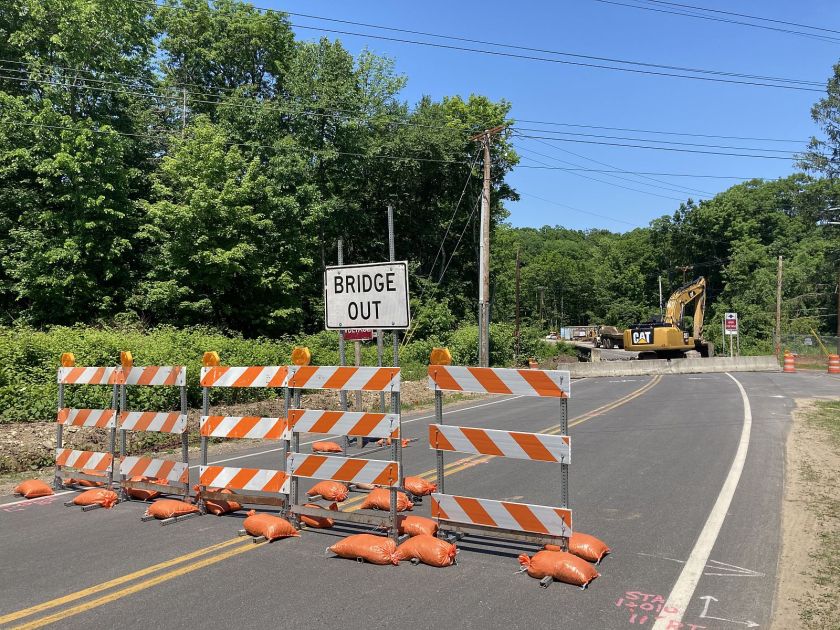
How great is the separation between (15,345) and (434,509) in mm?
12250

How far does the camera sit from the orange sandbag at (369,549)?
210 inches

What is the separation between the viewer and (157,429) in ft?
24.6

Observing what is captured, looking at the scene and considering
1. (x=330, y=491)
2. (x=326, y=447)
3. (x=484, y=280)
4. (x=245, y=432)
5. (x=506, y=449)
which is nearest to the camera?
(x=506, y=449)

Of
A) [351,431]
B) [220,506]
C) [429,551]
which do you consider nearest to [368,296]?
[351,431]

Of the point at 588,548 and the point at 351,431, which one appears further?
the point at 351,431

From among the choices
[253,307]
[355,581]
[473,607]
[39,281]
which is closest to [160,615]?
[355,581]

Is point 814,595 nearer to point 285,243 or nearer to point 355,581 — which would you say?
point 355,581

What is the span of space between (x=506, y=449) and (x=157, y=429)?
4.45 m

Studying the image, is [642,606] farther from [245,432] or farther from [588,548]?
[245,432]

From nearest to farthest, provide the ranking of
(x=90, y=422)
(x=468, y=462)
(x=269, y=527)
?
(x=269, y=527) → (x=90, y=422) → (x=468, y=462)

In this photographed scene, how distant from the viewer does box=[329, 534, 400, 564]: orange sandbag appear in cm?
532

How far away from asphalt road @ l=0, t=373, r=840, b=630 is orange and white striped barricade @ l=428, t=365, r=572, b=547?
0.30m

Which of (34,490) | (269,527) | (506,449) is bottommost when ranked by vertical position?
(34,490)

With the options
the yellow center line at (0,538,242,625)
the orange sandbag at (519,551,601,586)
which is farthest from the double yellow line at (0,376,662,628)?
the orange sandbag at (519,551,601,586)
